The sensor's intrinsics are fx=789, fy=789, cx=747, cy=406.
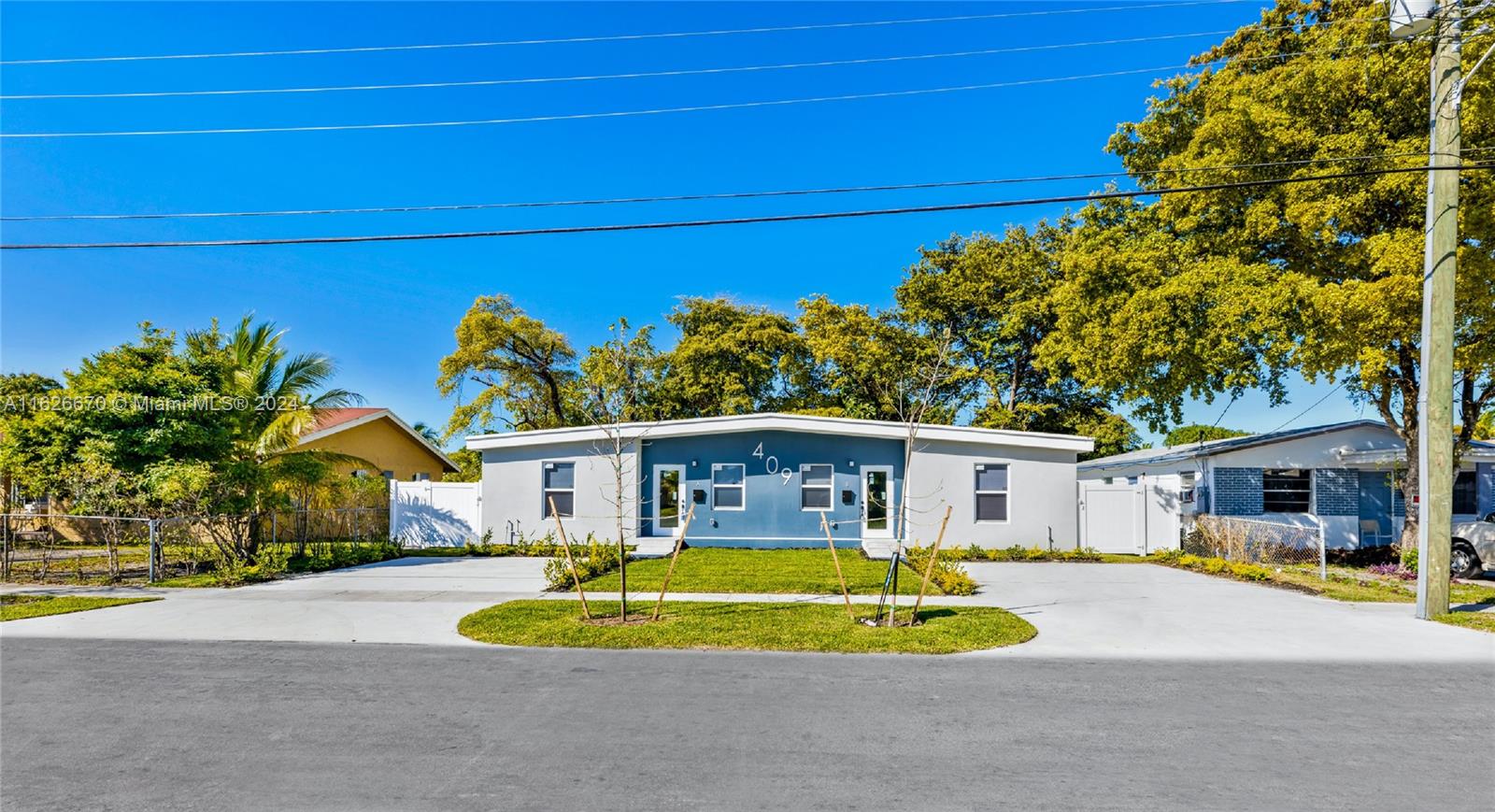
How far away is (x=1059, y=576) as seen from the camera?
14.5m

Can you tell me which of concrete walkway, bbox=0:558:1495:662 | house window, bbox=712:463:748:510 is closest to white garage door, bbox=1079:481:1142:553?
concrete walkway, bbox=0:558:1495:662

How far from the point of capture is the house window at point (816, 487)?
760 inches

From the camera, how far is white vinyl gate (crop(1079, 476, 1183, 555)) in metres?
18.6

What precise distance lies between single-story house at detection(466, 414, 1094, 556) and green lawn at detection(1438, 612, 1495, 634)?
Answer: 8681mm

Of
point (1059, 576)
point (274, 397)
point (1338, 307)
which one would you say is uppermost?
point (1338, 307)

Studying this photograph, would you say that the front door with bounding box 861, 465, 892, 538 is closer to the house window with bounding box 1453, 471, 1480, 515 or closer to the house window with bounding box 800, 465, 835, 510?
the house window with bounding box 800, 465, 835, 510

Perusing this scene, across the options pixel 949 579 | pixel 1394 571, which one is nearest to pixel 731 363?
pixel 949 579

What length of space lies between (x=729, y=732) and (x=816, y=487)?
1397cm

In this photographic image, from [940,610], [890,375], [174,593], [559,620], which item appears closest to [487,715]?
[559,620]

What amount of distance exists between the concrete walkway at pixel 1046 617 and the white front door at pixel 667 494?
19.0 ft

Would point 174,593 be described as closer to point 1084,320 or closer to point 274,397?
point 274,397

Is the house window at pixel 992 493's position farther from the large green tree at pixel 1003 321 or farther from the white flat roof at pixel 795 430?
the large green tree at pixel 1003 321

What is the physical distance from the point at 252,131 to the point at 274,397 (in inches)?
281

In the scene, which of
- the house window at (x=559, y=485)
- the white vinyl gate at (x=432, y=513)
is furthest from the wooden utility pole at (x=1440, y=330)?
the white vinyl gate at (x=432, y=513)
